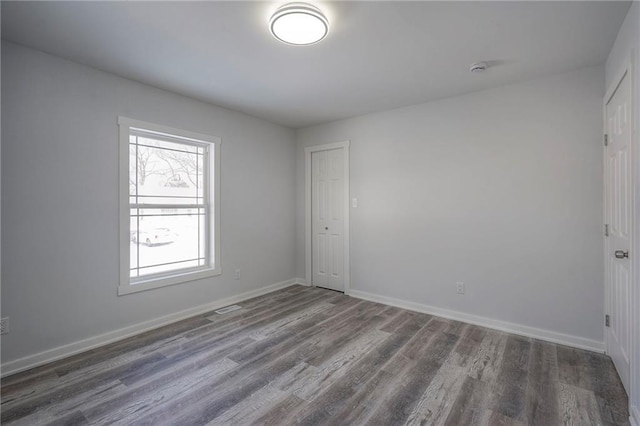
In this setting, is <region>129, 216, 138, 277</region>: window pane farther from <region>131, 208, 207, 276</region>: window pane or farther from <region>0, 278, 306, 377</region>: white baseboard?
<region>0, 278, 306, 377</region>: white baseboard

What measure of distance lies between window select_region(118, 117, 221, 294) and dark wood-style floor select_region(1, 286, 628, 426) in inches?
27.1

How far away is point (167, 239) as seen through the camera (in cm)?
337

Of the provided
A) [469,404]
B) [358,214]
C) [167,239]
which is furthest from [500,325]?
[167,239]

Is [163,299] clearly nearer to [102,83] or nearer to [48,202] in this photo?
[48,202]

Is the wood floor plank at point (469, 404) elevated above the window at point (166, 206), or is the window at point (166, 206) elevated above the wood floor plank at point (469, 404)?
the window at point (166, 206)

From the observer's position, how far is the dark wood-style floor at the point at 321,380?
1.81 m

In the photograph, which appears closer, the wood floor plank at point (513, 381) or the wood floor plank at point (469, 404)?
the wood floor plank at point (469, 404)

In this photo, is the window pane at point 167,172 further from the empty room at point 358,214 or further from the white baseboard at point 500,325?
the white baseboard at point 500,325

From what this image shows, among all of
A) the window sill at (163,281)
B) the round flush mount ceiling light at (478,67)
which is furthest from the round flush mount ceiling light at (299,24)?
the window sill at (163,281)

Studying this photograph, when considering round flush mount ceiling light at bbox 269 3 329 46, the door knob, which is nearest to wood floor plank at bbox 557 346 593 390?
the door knob

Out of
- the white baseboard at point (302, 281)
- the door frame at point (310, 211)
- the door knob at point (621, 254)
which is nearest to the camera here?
the door knob at point (621, 254)

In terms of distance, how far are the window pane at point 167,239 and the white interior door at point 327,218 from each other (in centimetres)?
174

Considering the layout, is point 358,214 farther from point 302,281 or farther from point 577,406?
point 577,406

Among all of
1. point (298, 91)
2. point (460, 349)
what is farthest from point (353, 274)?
point (298, 91)
